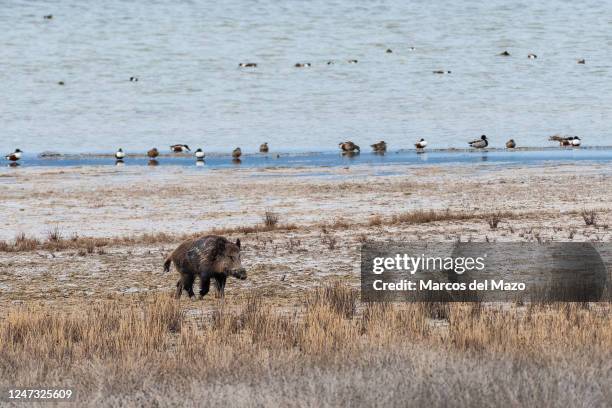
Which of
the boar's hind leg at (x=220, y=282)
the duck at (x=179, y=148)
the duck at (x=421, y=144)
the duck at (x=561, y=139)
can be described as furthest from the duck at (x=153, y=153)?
the boar's hind leg at (x=220, y=282)

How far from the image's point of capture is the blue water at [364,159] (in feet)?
141

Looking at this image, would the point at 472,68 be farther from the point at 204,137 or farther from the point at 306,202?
the point at 306,202

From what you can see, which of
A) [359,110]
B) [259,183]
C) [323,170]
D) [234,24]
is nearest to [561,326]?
[259,183]

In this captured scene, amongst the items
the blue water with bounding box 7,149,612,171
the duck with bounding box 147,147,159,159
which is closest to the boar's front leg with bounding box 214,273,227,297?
the blue water with bounding box 7,149,612,171

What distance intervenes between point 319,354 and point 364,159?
118 feet

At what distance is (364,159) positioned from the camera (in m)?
45.4

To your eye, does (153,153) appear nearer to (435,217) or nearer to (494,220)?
(435,217)

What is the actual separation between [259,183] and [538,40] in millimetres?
78248

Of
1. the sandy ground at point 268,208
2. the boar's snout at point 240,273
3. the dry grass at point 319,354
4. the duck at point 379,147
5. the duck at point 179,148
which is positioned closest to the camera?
the dry grass at point 319,354

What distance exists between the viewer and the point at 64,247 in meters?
19.2

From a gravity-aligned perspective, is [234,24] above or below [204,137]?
above

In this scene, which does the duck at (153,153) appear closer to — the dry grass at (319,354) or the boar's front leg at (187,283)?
the boar's front leg at (187,283)

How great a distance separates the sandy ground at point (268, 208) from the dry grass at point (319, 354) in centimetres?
253

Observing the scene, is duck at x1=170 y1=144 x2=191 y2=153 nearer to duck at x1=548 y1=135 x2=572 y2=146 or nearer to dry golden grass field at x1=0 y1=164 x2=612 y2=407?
duck at x1=548 y1=135 x2=572 y2=146
